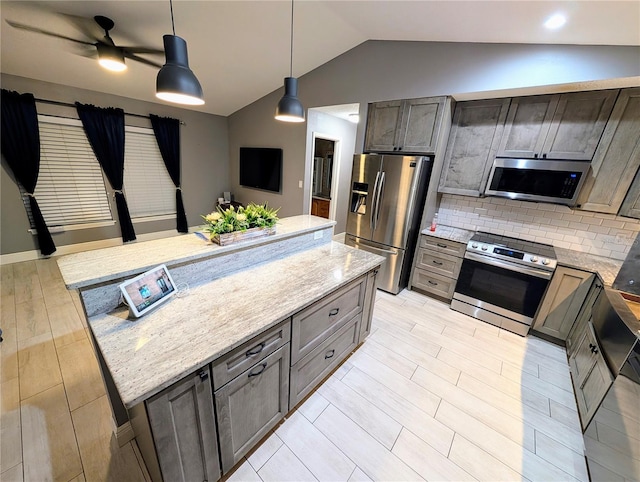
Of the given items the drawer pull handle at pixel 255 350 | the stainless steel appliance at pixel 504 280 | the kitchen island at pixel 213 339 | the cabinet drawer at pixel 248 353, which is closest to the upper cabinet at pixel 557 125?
the stainless steel appliance at pixel 504 280

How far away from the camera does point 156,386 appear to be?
790 millimetres

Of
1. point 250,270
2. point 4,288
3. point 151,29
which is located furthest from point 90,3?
point 4,288

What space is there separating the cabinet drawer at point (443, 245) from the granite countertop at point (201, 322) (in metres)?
1.54

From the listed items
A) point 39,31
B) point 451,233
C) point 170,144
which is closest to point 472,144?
point 451,233

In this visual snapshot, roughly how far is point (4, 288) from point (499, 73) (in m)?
5.76

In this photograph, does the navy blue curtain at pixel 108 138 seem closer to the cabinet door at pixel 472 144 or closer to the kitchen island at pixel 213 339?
the kitchen island at pixel 213 339

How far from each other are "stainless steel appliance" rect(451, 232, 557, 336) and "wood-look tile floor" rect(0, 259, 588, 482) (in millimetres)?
270

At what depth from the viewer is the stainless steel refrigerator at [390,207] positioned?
9.10 feet

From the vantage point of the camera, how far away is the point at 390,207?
2967 millimetres

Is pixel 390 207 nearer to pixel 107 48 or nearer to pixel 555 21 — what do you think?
pixel 555 21

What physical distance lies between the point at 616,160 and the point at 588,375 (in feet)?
5.80

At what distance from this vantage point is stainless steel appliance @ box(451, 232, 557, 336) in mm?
2338

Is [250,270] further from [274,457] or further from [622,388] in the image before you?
[622,388]

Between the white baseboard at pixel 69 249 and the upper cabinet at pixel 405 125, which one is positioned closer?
the upper cabinet at pixel 405 125
